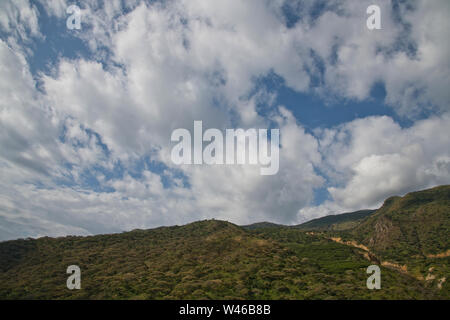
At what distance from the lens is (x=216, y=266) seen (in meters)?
107

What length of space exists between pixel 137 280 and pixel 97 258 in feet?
123

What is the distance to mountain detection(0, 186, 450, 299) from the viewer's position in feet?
278

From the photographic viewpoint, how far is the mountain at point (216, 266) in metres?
84.9

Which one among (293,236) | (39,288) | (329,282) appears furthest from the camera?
(293,236)

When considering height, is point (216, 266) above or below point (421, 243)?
below

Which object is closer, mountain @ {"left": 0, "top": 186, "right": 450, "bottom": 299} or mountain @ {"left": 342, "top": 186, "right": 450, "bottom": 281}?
mountain @ {"left": 0, "top": 186, "right": 450, "bottom": 299}

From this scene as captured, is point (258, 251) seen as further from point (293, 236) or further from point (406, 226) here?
point (406, 226)

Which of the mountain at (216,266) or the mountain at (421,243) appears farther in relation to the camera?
the mountain at (421,243)

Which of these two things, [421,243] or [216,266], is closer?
[216,266]
